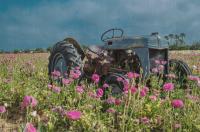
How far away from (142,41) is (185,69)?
1250 millimetres

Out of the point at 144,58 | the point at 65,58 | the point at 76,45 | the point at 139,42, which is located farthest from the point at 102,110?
the point at 76,45

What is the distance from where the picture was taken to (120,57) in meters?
9.83

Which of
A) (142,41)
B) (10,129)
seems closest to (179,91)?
(142,41)

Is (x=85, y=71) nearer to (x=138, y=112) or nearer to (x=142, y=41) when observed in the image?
(x=142, y=41)

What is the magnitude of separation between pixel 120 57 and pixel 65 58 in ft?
3.45

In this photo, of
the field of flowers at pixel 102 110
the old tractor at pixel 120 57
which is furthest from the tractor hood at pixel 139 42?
the field of flowers at pixel 102 110

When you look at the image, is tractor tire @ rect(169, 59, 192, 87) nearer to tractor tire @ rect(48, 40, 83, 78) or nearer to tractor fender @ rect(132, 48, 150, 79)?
tractor fender @ rect(132, 48, 150, 79)

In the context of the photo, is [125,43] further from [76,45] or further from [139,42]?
[76,45]

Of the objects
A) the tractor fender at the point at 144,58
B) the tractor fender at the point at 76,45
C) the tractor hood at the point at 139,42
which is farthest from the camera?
the tractor fender at the point at 76,45

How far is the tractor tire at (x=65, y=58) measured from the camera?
31.3ft

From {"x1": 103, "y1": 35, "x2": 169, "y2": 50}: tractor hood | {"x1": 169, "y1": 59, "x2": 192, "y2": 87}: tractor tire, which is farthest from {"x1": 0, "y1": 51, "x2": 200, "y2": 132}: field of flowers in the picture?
{"x1": 169, "y1": 59, "x2": 192, "y2": 87}: tractor tire

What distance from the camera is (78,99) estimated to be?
723 centimetres

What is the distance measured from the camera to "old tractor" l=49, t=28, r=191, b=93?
30.4 ft

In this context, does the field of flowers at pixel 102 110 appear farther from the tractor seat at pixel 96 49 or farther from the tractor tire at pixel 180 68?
the tractor seat at pixel 96 49
